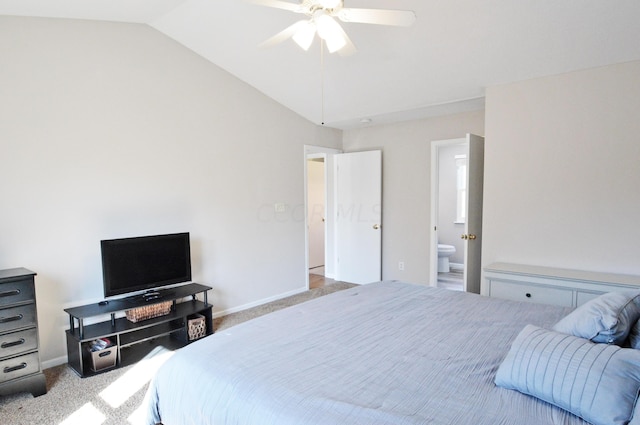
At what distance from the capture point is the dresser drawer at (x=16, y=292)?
240 cm

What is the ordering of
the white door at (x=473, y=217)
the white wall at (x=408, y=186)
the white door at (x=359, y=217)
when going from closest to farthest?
1. the white door at (x=473, y=217)
2. the white wall at (x=408, y=186)
3. the white door at (x=359, y=217)

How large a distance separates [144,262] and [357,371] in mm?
2555

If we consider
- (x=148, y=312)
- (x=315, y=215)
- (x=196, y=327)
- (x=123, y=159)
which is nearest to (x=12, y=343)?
(x=148, y=312)

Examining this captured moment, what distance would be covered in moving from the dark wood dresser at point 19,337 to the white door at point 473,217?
12.2 feet

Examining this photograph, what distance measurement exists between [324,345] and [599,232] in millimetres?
2776

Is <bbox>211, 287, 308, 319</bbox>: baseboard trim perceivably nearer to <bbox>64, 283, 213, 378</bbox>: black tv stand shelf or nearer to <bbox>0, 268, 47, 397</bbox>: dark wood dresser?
<bbox>64, 283, 213, 378</bbox>: black tv stand shelf

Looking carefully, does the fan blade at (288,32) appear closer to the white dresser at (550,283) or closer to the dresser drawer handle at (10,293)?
the dresser drawer handle at (10,293)

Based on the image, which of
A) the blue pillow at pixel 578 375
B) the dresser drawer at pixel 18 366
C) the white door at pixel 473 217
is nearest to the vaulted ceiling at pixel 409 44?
the white door at pixel 473 217

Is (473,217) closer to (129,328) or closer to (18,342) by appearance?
(129,328)

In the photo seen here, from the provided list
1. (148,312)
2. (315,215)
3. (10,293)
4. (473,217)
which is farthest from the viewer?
(315,215)

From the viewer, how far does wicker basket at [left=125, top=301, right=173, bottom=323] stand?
3150 mm

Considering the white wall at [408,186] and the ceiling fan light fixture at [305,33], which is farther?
the white wall at [408,186]

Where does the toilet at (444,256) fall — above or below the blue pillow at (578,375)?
below

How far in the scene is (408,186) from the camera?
499 cm
